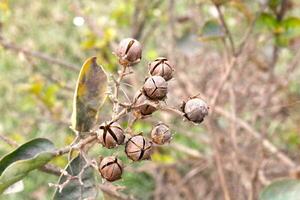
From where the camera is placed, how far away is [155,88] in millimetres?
1005

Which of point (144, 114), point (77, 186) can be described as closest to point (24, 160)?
point (77, 186)

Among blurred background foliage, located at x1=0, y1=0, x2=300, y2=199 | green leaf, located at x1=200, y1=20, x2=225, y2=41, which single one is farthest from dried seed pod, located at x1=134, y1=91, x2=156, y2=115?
blurred background foliage, located at x1=0, y1=0, x2=300, y2=199

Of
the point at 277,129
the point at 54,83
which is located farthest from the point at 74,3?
the point at 277,129

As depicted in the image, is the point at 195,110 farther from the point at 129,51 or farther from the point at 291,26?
the point at 291,26

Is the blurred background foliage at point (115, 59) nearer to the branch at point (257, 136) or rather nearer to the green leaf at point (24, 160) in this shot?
the branch at point (257, 136)

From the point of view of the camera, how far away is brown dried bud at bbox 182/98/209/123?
41.4 inches

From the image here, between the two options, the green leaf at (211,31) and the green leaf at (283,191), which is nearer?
the green leaf at (283,191)

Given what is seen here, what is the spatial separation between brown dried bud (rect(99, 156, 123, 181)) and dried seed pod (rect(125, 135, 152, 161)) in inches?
1.1

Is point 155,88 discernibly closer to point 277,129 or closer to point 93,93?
point 93,93

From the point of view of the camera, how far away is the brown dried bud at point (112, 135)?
1.00m

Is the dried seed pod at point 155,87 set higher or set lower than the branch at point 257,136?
lower

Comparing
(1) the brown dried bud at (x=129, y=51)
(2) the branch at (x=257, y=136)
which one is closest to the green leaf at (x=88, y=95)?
(1) the brown dried bud at (x=129, y=51)

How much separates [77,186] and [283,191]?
490 mm

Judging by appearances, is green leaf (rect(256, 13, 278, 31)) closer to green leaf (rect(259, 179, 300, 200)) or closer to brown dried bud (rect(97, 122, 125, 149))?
green leaf (rect(259, 179, 300, 200))
